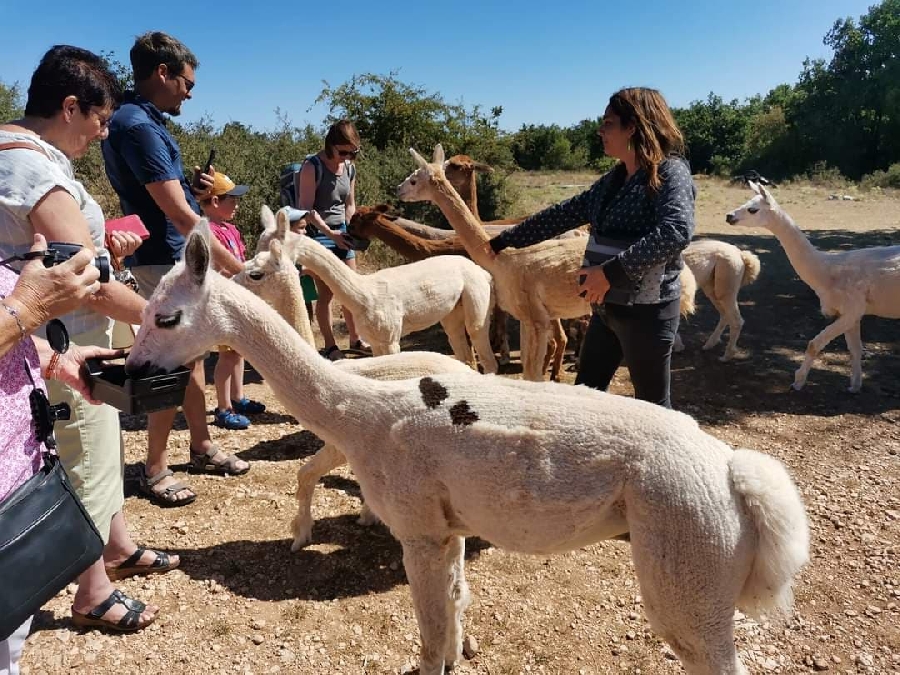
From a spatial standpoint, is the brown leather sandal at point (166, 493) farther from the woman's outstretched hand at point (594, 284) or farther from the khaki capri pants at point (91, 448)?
the woman's outstretched hand at point (594, 284)

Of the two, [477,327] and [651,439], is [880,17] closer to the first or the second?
[477,327]

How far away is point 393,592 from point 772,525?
234cm

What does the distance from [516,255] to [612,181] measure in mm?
2583

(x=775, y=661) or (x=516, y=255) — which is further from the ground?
(x=516, y=255)

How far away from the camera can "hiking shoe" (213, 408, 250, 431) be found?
18.4 feet

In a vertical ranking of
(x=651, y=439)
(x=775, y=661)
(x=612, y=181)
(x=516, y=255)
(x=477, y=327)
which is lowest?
(x=775, y=661)

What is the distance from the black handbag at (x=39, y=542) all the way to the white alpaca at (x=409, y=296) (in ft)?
10.6

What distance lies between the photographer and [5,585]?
1.53 m

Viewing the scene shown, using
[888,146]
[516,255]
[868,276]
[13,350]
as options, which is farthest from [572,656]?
[888,146]

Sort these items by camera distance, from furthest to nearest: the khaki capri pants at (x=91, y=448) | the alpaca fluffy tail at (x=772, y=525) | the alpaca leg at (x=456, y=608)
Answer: the alpaca leg at (x=456, y=608) → the khaki capri pants at (x=91, y=448) → the alpaca fluffy tail at (x=772, y=525)

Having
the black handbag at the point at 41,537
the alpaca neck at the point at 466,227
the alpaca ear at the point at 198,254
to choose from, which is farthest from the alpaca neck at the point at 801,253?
the black handbag at the point at 41,537

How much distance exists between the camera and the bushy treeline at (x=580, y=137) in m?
13.8

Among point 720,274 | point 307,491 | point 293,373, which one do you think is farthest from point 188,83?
point 720,274

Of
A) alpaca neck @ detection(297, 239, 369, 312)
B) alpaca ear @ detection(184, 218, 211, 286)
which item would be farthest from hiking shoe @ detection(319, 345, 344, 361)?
alpaca ear @ detection(184, 218, 211, 286)
